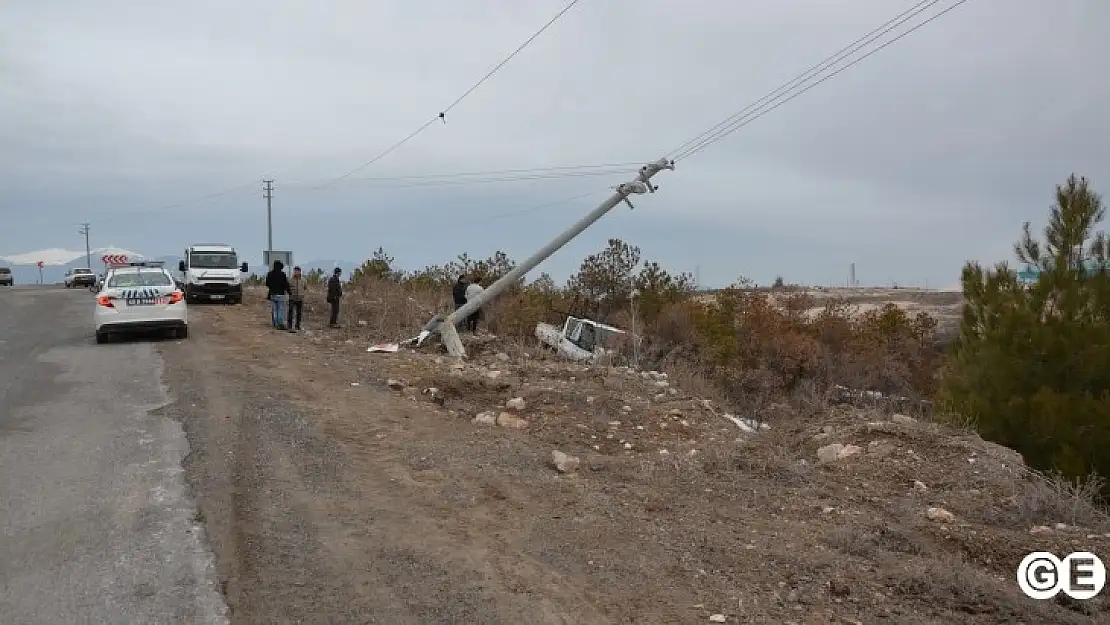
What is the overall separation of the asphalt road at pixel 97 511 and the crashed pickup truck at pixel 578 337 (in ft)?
32.3

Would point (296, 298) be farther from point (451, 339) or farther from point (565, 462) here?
point (565, 462)

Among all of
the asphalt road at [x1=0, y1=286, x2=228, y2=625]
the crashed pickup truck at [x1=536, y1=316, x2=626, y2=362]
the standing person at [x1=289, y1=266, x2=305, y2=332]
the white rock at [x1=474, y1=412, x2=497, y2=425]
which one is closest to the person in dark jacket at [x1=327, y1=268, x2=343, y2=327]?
the standing person at [x1=289, y1=266, x2=305, y2=332]

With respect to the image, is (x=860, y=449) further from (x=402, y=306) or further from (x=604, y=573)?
Answer: (x=402, y=306)

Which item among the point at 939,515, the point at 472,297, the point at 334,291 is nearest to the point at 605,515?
the point at 939,515

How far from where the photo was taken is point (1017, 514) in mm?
5977

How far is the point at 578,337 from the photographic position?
65.7ft

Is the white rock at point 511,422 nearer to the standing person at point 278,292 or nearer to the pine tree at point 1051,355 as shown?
the pine tree at point 1051,355

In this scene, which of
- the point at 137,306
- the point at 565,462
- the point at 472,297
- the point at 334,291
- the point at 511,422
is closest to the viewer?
the point at 565,462

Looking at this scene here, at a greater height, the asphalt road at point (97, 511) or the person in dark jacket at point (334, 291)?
the person in dark jacket at point (334, 291)

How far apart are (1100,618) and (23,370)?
1412cm

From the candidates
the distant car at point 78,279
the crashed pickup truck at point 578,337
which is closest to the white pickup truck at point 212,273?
the crashed pickup truck at point 578,337

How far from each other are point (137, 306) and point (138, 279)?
88 cm

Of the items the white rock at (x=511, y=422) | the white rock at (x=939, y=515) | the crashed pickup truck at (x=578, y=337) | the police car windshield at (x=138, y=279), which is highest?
the police car windshield at (x=138, y=279)

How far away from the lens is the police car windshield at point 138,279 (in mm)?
16359
